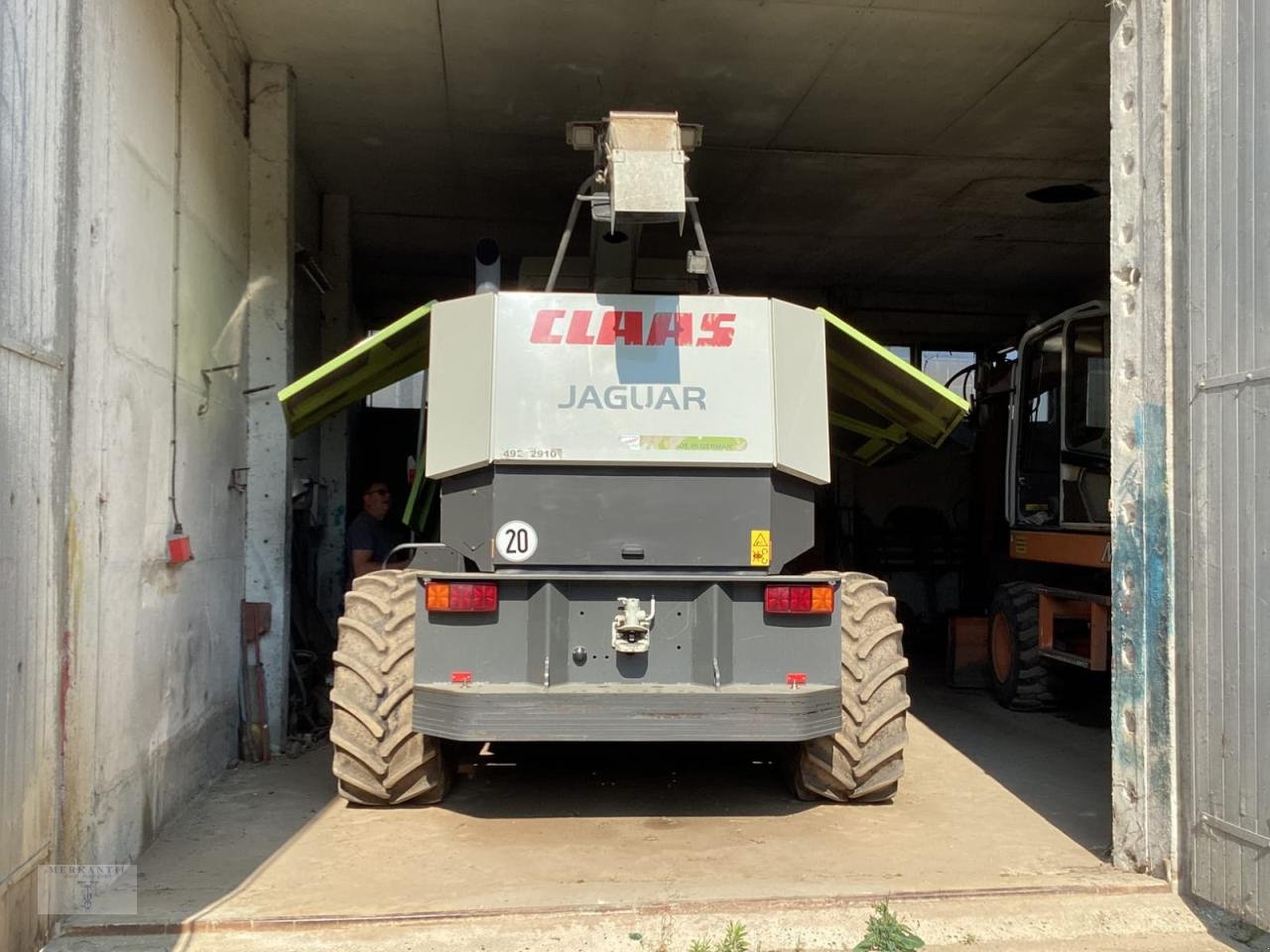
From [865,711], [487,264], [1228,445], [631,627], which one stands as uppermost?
[487,264]

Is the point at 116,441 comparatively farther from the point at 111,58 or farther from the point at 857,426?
the point at 857,426

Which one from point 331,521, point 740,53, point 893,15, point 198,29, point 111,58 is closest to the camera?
point 111,58

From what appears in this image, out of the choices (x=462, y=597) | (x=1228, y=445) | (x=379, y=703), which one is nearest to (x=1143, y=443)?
(x=1228, y=445)

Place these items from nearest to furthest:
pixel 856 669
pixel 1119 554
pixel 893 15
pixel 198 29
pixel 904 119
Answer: pixel 1119 554, pixel 856 669, pixel 198 29, pixel 893 15, pixel 904 119

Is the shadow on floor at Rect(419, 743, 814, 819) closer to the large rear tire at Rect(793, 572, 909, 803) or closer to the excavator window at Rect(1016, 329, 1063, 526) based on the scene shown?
the large rear tire at Rect(793, 572, 909, 803)

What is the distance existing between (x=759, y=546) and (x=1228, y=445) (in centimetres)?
199

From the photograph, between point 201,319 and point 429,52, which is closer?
point 201,319

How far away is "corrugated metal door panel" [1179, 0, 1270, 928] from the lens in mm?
3846

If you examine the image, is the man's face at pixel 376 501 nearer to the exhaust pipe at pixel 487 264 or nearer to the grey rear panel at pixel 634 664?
the exhaust pipe at pixel 487 264

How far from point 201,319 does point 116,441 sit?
5.49ft

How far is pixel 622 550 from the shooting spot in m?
4.98

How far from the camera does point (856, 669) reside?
16.9 ft

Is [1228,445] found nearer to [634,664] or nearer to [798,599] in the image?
[798,599]

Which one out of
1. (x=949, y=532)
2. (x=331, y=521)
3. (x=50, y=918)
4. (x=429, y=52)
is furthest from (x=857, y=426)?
(x=949, y=532)
